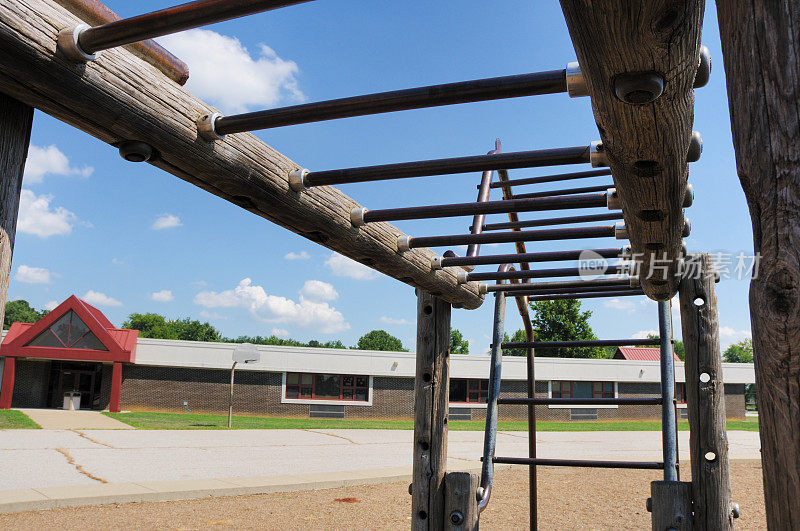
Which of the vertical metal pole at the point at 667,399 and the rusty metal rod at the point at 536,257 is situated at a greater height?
the rusty metal rod at the point at 536,257

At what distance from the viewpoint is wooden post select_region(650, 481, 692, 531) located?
3209mm

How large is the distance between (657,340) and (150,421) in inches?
721

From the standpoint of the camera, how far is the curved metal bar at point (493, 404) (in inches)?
161

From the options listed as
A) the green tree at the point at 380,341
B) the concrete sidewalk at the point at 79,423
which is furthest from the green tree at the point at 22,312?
the concrete sidewalk at the point at 79,423

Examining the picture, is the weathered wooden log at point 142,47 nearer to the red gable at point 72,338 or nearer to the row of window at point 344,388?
the red gable at point 72,338

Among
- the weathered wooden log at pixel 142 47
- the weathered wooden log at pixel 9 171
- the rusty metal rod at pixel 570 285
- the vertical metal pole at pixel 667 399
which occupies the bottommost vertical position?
the vertical metal pole at pixel 667 399

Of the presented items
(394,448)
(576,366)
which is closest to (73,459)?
(394,448)

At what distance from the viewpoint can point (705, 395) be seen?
3.56 metres

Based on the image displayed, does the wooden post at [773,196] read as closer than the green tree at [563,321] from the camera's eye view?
Yes

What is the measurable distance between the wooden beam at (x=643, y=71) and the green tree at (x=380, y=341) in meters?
87.1

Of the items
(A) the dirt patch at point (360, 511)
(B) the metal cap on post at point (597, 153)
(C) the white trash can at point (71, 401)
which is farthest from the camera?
(C) the white trash can at point (71, 401)

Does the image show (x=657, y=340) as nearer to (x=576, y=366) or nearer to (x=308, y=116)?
(x=308, y=116)

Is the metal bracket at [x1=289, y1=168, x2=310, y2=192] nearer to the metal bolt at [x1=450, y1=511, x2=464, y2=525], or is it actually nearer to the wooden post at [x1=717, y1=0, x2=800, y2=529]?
the wooden post at [x1=717, y1=0, x2=800, y2=529]

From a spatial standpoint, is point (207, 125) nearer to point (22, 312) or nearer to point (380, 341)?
point (380, 341)
